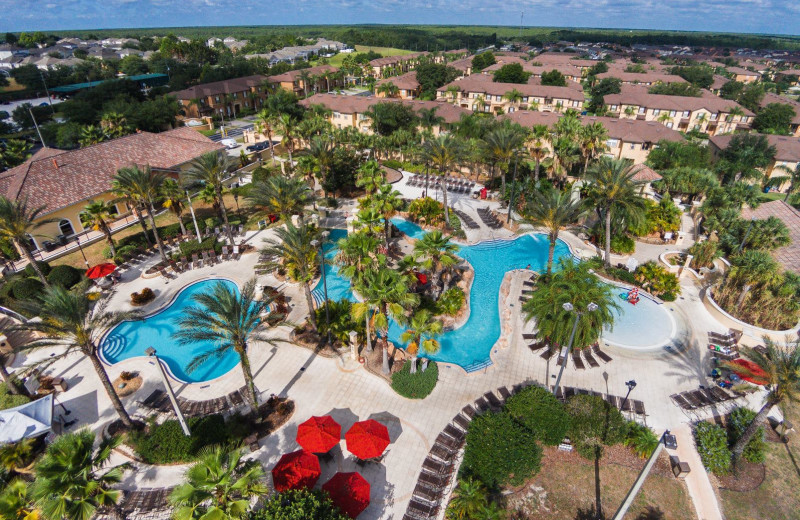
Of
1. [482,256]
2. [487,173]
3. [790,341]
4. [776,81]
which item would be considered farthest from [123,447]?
[776,81]

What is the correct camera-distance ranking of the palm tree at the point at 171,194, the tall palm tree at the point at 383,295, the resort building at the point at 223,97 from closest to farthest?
the tall palm tree at the point at 383,295 → the palm tree at the point at 171,194 → the resort building at the point at 223,97

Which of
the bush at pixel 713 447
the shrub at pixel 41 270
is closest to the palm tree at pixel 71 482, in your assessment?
the bush at pixel 713 447

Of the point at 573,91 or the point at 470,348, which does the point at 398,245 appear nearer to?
the point at 470,348

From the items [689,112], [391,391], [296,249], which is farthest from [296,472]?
[689,112]

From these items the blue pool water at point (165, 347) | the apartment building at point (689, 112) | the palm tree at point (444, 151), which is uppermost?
the palm tree at point (444, 151)

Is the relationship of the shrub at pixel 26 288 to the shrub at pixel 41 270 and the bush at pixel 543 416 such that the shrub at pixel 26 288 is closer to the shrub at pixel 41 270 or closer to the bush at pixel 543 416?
the shrub at pixel 41 270
